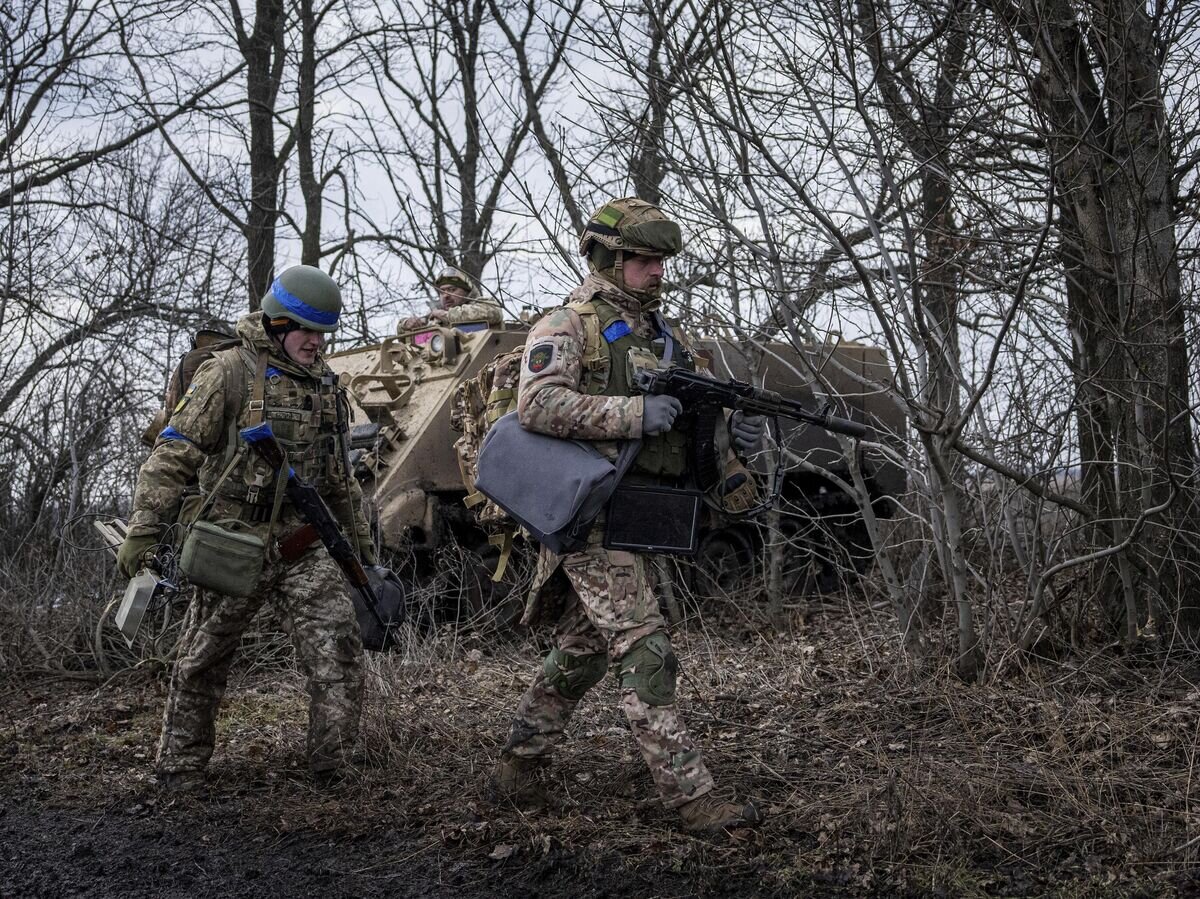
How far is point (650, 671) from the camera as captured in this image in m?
4.16

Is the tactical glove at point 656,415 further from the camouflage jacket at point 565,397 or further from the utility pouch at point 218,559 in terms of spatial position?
the utility pouch at point 218,559

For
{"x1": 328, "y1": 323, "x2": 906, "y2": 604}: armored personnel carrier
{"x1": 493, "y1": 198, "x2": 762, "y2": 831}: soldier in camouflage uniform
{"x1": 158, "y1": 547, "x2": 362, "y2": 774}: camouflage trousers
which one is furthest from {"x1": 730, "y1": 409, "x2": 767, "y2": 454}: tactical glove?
{"x1": 328, "y1": 323, "x2": 906, "y2": 604}: armored personnel carrier

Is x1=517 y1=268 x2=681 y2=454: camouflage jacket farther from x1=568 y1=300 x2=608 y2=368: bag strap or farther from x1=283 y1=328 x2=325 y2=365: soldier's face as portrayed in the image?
x1=283 y1=328 x2=325 y2=365: soldier's face

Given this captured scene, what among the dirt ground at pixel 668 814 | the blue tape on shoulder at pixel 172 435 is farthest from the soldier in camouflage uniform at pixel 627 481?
the blue tape on shoulder at pixel 172 435

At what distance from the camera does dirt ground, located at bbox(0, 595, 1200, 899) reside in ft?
12.6

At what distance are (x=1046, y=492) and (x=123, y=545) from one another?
11.8 ft

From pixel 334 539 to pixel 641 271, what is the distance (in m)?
1.71

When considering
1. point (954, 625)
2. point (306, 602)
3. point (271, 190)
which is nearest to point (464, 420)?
point (306, 602)

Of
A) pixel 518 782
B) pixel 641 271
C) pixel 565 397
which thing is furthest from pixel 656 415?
pixel 518 782

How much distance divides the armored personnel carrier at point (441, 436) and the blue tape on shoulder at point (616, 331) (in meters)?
3.37

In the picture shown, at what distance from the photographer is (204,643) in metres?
5.22

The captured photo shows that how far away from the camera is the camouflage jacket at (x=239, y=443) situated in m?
5.02

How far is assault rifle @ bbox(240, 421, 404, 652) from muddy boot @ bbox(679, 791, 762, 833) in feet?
5.80

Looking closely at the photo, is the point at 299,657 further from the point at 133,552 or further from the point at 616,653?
the point at 616,653
